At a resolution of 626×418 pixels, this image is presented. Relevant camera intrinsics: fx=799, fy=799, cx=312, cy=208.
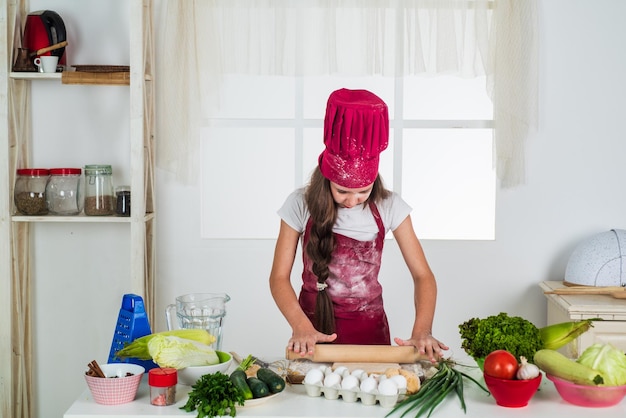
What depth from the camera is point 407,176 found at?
445 centimetres

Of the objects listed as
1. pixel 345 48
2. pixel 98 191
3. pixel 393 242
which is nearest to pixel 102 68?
pixel 98 191

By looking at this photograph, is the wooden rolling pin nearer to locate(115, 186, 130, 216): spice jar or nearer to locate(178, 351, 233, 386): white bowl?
locate(178, 351, 233, 386): white bowl

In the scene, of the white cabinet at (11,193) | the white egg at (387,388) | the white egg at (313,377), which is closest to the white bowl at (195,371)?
the white egg at (313,377)

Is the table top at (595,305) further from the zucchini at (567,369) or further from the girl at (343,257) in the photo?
the zucchini at (567,369)

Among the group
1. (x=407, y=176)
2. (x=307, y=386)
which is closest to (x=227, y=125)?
(x=407, y=176)

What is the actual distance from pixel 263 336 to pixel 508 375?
2.23m

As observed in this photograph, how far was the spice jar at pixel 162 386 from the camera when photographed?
2115 mm

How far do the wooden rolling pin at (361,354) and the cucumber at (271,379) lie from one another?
19cm

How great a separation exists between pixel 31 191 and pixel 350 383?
2.27 meters

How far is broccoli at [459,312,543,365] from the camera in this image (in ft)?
7.30

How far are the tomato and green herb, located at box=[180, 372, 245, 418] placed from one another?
66 centimetres

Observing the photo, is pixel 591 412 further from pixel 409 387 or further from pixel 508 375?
pixel 409 387

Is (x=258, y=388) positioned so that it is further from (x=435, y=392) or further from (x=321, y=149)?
(x=321, y=149)

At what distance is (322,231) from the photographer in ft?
9.48
